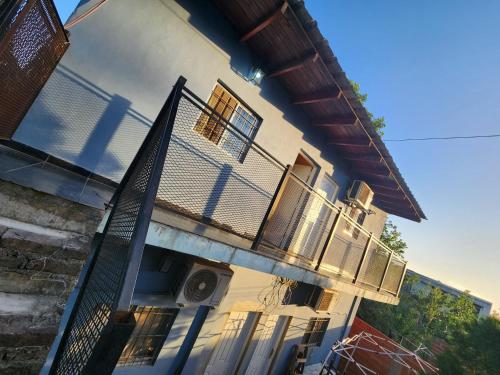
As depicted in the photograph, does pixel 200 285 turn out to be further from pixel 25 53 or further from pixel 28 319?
pixel 25 53

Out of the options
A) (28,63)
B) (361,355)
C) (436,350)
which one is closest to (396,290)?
(361,355)

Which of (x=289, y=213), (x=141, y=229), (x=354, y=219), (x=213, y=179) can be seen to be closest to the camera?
(x=141, y=229)

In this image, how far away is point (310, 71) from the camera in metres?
5.25

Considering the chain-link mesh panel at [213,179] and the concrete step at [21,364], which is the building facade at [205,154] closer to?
the chain-link mesh panel at [213,179]

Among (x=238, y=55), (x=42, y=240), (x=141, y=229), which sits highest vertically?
(x=238, y=55)

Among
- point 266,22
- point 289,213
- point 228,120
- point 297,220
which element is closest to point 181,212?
point 228,120

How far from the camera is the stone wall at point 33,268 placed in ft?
5.71

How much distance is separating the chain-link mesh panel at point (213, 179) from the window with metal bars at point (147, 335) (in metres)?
2.15

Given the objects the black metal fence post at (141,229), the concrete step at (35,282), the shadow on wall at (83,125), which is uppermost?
the shadow on wall at (83,125)

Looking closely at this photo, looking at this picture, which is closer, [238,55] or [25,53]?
[25,53]

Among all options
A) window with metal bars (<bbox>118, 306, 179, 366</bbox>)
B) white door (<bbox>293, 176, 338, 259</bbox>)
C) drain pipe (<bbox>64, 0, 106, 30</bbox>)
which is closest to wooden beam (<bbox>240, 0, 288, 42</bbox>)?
drain pipe (<bbox>64, 0, 106, 30</bbox>)

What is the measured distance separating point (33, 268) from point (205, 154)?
3308 mm

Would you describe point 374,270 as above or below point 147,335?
above

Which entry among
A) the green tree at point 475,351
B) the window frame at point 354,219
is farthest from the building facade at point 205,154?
the green tree at point 475,351
